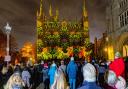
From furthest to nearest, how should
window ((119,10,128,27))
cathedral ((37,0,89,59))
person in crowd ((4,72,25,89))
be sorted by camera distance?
1. cathedral ((37,0,89,59))
2. window ((119,10,128,27))
3. person in crowd ((4,72,25,89))

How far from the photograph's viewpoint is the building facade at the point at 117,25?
5106 centimetres

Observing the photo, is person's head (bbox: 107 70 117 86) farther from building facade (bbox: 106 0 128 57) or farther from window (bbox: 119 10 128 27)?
window (bbox: 119 10 128 27)

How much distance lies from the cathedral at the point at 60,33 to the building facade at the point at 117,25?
123 ft

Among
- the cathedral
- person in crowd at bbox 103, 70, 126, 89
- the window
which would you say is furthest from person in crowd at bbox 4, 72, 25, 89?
the cathedral

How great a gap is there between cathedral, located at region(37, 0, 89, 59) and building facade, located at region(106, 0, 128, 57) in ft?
123

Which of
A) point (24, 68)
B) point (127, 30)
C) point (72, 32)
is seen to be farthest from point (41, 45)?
point (24, 68)

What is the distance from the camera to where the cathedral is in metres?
96.5

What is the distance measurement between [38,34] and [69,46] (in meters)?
8.82

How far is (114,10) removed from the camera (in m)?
56.3

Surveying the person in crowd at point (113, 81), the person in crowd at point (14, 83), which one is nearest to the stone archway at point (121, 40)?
the person in crowd at point (113, 81)

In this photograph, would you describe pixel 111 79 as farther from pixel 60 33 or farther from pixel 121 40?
pixel 60 33

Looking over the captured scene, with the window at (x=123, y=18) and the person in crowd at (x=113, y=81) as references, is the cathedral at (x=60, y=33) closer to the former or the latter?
the window at (x=123, y=18)

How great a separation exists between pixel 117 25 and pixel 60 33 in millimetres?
47214

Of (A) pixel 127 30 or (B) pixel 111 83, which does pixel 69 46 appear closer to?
(A) pixel 127 30
